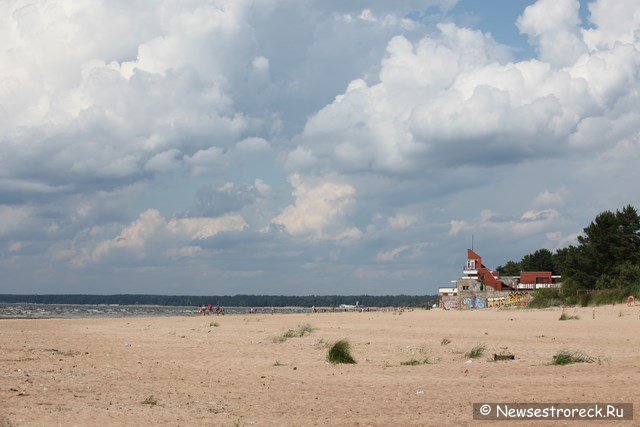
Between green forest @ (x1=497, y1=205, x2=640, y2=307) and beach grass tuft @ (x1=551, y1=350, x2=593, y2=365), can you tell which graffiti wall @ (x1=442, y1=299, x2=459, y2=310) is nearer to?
green forest @ (x1=497, y1=205, x2=640, y2=307)

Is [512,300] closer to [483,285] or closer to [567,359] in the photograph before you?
[483,285]

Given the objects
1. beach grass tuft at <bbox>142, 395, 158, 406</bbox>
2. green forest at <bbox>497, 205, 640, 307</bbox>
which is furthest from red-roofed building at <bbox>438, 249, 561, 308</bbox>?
beach grass tuft at <bbox>142, 395, 158, 406</bbox>

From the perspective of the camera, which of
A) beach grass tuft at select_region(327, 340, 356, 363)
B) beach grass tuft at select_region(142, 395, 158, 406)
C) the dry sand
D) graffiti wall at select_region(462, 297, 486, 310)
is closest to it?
the dry sand

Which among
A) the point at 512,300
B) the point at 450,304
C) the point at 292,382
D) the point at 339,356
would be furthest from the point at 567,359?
the point at 450,304

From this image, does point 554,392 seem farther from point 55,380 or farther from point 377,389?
point 55,380

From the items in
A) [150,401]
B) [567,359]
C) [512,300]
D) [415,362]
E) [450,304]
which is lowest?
[150,401]

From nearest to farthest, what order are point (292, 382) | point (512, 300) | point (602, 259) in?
point (292, 382), point (602, 259), point (512, 300)

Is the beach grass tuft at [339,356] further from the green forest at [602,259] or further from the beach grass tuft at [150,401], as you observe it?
the green forest at [602,259]

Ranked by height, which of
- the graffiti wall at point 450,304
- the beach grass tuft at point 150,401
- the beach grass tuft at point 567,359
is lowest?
the beach grass tuft at point 150,401

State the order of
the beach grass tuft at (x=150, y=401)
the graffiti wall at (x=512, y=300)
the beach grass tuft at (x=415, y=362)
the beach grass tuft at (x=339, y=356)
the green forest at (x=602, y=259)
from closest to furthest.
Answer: the beach grass tuft at (x=150, y=401) < the beach grass tuft at (x=415, y=362) < the beach grass tuft at (x=339, y=356) < the green forest at (x=602, y=259) < the graffiti wall at (x=512, y=300)

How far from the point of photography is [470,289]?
11050 cm

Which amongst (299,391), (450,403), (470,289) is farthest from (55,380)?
(470,289)

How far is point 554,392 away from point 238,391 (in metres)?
6.37

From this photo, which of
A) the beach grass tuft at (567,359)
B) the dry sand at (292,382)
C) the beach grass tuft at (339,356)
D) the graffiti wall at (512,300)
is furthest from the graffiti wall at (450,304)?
the beach grass tuft at (567,359)
